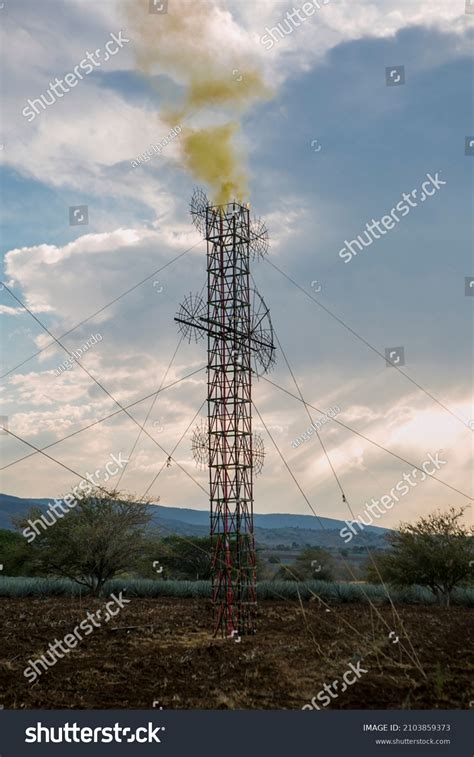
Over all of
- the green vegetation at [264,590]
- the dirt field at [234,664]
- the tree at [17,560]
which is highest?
the tree at [17,560]

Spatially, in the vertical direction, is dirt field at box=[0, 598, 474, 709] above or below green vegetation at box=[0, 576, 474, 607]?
below

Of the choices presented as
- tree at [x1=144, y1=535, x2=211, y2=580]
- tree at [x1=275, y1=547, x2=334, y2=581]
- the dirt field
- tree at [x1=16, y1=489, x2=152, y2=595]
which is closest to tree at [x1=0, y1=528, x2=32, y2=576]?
tree at [x1=16, y1=489, x2=152, y2=595]

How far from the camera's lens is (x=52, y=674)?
17.1m

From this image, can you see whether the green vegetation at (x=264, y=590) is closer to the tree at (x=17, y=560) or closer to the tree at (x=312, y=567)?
the tree at (x=17, y=560)

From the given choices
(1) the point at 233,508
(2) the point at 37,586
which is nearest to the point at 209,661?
(1) the point at 233,508

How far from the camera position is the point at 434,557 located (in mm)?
34469

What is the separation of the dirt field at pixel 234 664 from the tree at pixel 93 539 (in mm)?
8781

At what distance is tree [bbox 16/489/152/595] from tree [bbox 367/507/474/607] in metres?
13.0

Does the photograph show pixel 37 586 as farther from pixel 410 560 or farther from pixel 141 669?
pixel 141 669

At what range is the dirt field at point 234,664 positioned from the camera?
47.2ft

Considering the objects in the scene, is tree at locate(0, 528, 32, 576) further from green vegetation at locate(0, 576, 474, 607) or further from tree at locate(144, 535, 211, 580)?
tree at locate(144, 535, 211, 580)

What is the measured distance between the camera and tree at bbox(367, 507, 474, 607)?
34531 mm

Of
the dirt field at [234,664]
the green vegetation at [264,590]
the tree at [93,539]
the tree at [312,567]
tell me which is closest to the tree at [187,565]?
the tree at [312,567]

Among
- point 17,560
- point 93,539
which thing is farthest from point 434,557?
point 17,560
